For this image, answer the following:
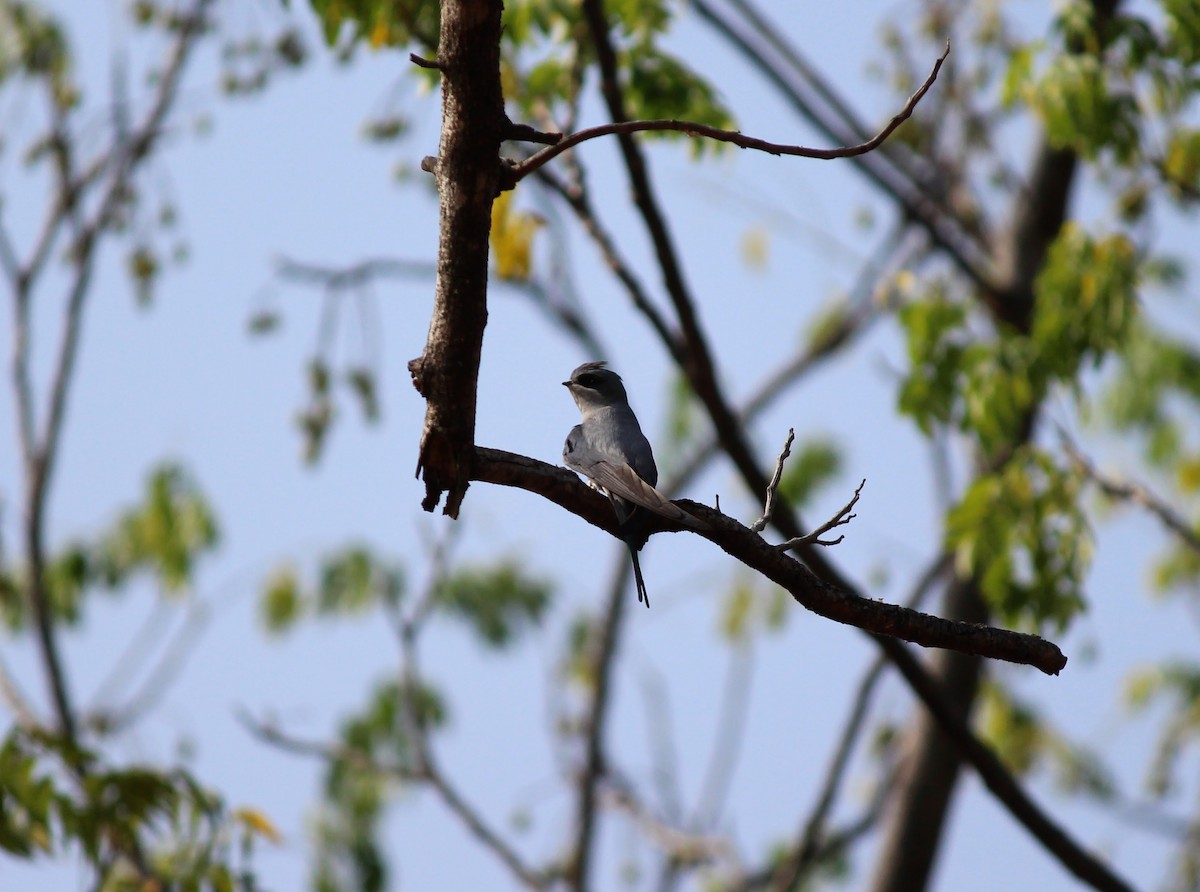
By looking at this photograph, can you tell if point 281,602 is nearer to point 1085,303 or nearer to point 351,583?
point 351,583

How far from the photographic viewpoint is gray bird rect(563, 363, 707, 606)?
3.52 meters

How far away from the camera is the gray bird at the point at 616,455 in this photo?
11.6ft

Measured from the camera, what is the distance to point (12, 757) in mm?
4754

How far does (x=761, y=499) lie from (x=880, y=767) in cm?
682

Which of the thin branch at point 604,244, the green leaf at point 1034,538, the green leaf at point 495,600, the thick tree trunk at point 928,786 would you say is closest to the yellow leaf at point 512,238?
the thin branch at point 604,244

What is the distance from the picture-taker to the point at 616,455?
13.6 ft

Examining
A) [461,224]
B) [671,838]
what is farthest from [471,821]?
[461,224]

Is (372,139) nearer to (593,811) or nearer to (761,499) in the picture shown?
(761,499)

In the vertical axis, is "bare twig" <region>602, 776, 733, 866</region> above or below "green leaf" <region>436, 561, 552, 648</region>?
below

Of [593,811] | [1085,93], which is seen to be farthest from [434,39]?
[593,811]

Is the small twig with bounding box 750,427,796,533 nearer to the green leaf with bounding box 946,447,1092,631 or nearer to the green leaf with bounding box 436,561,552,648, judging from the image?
the green leaf with bounding box 946,447,1092,631

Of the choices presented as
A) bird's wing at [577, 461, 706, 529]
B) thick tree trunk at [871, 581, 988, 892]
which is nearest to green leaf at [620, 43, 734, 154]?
bird's wing at [577, 461, 706, 529]

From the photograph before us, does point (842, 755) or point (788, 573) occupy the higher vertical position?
point (842, 755)

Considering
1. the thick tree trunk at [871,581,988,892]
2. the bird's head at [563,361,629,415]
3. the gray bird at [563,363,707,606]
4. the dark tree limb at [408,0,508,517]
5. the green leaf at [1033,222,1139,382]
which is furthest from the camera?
the thick tree trunk at [871,581,988,892]
